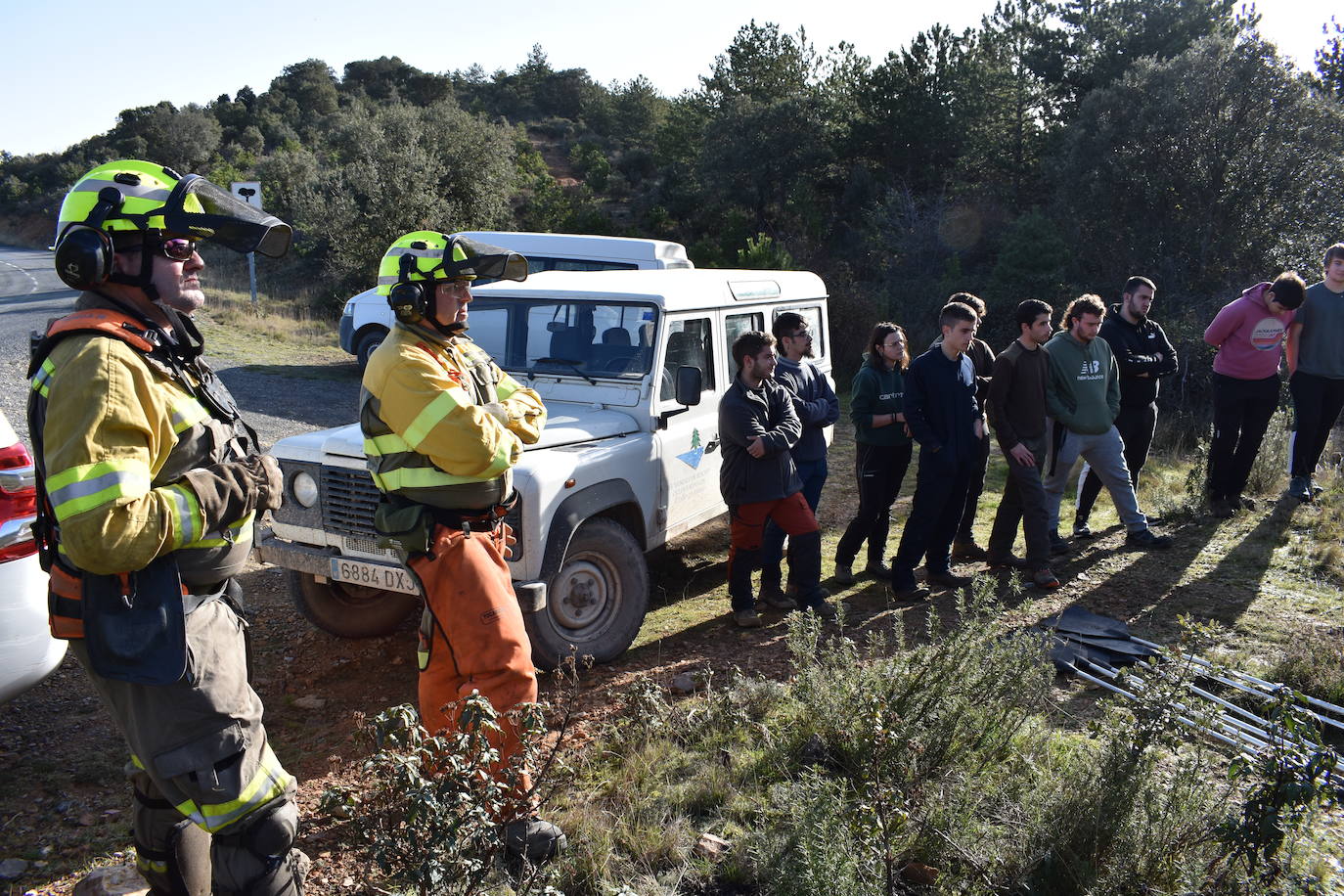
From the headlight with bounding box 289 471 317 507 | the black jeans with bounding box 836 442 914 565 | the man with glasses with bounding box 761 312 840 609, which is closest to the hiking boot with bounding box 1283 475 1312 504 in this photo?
the black jeans with bounding box 836 442 914 565

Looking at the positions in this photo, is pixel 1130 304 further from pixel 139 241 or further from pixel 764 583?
pixel 139 241

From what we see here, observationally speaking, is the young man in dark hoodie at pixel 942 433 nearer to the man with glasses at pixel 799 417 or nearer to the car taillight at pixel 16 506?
the man with glasses at pixel 799 417

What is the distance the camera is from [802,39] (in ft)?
92.2

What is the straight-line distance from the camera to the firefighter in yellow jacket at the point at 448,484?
315cm

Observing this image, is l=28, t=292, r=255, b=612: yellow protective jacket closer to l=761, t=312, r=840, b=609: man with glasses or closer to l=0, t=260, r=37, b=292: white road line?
l=761, t=312, r=840, b=609: man with glasses

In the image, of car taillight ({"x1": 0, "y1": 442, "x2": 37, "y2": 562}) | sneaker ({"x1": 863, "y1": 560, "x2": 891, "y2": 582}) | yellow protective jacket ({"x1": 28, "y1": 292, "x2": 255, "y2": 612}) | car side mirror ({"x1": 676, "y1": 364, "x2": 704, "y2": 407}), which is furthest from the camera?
sneaker ({"x1": 863, "y1": 560, "x2": 891, "y2": 582})

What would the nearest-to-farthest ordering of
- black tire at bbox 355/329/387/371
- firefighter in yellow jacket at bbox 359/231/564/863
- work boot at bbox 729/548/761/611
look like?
firefighter in yellow jacket at bbox 359/231/564/863 < work boot at bbox 729/548/761/611 < black tire at bbox 355/329/387/371

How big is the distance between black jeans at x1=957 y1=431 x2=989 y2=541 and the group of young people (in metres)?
0.02

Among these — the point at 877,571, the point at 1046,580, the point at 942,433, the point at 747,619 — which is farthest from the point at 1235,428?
the point at 747,619

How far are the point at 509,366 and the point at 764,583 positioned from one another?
2.07 meters

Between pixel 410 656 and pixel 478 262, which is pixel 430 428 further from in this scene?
pixel 410 656

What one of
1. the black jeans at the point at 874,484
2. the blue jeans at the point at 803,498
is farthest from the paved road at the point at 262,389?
the black jeans at the point at 874,484

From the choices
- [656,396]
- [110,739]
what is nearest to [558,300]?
[656,396]

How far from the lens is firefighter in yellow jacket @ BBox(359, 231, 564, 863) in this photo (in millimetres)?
3146
